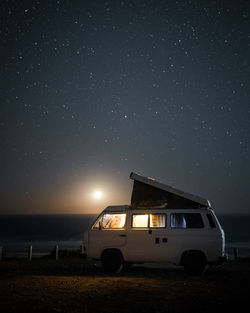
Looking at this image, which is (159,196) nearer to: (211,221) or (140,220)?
(140,220)

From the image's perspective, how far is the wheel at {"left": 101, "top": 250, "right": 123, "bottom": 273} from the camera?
1192cm

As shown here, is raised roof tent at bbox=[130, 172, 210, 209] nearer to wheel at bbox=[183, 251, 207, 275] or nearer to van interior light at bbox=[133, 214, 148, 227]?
van interior light at bbox=[133, 214, 148, 227]

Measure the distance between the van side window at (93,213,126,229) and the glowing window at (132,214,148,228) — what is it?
39 cm

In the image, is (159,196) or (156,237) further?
(159,196)

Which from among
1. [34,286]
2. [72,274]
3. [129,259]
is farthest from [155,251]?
[34,286]

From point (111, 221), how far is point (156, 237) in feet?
5.52

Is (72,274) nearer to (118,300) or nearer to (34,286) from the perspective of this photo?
(34,286)

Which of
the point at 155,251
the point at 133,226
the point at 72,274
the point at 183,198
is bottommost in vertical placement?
the point at 72,274

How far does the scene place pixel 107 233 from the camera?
12.1 metres

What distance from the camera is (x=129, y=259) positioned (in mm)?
11844

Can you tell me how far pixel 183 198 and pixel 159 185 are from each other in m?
0.93

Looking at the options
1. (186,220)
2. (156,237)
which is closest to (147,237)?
(156,237)

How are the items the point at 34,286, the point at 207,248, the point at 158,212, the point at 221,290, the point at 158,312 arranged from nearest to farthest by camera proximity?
the point at 158,312
the point at 221,290
the point at 34,286
the point at 207,248
the point at 158,212

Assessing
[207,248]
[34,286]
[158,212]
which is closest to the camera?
[34,286]
